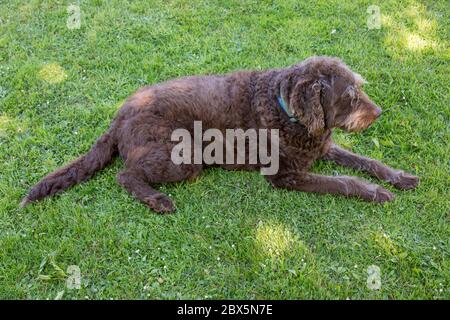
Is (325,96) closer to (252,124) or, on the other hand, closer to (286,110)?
(286,110)

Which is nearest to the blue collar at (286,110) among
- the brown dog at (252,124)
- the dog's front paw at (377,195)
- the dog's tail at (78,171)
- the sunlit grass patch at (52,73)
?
the brown dog at (252,124)

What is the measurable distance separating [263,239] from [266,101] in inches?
53.0

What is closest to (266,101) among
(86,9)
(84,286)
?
(84,286)

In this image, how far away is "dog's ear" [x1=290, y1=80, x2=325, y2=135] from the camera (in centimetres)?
399

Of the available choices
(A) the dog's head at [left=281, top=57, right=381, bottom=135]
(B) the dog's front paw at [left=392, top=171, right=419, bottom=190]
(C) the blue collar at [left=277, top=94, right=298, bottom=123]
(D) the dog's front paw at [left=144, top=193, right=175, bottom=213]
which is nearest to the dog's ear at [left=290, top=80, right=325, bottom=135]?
(A) the dog's head at [left=281, top=57, right=381, bottom=135]

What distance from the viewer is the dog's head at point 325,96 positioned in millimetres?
4016

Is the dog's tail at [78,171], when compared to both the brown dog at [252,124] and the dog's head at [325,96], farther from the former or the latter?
the dog's head at [325,96]

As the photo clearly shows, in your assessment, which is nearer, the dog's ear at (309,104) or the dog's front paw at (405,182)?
the dog's ear at (309,104)

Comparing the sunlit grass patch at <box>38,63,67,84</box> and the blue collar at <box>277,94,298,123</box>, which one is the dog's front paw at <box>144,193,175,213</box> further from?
the sunlit grass patch at <box>38,63,67,84</box>

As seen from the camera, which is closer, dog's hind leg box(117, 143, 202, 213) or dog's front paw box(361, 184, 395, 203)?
dog's front paw box(361, 184, 395, 203)

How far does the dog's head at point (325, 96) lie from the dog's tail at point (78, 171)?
1.85 meters

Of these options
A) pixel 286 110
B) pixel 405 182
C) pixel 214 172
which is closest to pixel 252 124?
pixel 286 110

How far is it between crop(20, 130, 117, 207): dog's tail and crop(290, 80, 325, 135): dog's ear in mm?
1861
